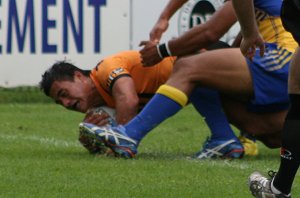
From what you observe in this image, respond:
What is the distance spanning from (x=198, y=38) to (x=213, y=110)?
0.47 meters

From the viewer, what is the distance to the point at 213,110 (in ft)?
22.7

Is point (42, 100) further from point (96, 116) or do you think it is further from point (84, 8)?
point (96, 116)

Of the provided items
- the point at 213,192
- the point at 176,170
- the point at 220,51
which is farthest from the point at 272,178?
the point at 220,51

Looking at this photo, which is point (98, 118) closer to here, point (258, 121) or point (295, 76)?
point (258, 121)

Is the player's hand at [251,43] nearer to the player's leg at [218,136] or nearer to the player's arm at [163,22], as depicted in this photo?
the player's leg at [218,136]

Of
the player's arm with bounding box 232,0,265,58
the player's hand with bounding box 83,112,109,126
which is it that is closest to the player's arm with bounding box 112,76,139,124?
the player's hand with bounding box 83,112,109,126

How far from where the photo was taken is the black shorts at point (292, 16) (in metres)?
4.60

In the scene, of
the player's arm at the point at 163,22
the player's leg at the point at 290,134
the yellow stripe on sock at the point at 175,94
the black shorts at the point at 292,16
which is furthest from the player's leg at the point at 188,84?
the black shorts at the point at 292,16

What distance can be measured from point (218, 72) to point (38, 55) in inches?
223

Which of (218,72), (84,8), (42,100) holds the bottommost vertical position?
(42,100)

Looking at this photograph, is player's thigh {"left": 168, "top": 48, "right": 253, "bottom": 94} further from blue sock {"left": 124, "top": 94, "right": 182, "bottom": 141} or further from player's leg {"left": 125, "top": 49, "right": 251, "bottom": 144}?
blue sock {"left": 124, "top": 94, "right": 182, "bottom": 141}

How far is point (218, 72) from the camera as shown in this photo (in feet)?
21.2

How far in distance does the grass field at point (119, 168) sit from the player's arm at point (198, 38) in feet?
1.91

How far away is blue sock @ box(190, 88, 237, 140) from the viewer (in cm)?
684
